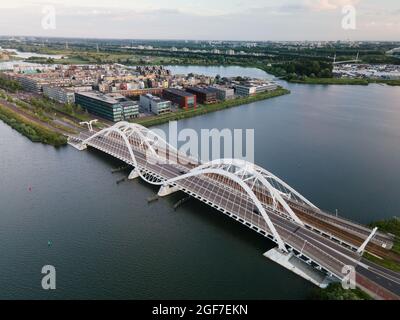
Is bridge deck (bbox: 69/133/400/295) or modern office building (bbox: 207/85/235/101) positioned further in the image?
modern office building (bbox: 207/85/235/101)

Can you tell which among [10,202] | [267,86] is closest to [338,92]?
[267,86]

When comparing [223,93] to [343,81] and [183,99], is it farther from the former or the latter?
[343,81]

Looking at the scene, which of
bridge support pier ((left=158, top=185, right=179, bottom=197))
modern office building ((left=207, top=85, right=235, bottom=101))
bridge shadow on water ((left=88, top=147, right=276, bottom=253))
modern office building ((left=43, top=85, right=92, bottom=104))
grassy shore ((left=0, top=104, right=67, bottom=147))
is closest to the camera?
bridge shadow on water ((left=88, top=147, right=276, bottom=253))

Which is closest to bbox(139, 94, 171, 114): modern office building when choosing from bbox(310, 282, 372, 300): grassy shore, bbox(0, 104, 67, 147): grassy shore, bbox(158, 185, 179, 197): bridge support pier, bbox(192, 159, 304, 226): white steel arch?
→ bbox(0, 104, 67, 147): grassy shore

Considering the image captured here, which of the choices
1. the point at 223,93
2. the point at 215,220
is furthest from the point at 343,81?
the point at 215,220

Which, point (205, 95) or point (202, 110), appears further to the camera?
point (205, 95)

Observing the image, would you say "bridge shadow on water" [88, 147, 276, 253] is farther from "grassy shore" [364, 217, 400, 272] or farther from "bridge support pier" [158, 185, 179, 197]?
"grassy shore" [364, 217, 400, 272]
